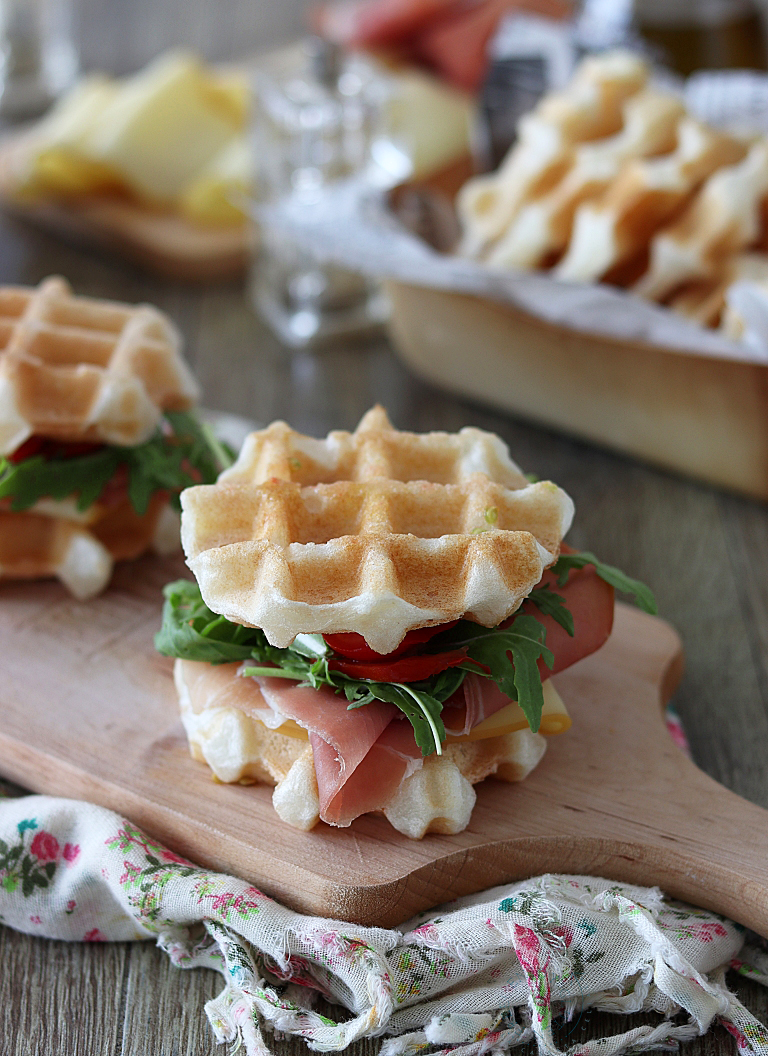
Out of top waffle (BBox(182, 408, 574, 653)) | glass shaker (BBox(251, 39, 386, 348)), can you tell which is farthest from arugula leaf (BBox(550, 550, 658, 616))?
glass shaker (BBox(251, 39, 386, 348))

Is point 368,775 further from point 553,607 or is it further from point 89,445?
point 89,445

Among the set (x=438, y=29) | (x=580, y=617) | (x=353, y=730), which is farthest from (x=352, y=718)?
(x=438, y=29)

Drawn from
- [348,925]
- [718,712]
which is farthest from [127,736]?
[718,712]

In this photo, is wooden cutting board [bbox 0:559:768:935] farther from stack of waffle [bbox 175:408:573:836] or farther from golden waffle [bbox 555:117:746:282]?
golden waffle [bbox 555:117:746:282]

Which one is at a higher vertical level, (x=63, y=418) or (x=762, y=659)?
(x=63, y=418)

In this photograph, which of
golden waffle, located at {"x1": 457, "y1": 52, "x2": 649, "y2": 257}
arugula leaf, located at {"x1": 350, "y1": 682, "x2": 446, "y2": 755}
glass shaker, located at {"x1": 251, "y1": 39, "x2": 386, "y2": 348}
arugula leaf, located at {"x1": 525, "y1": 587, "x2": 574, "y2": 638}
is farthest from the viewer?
glass shaker, located at {"x1": 251, "y1": 39, "x2": 386, "y2": 348}

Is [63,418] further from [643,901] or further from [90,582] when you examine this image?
[643,901]
